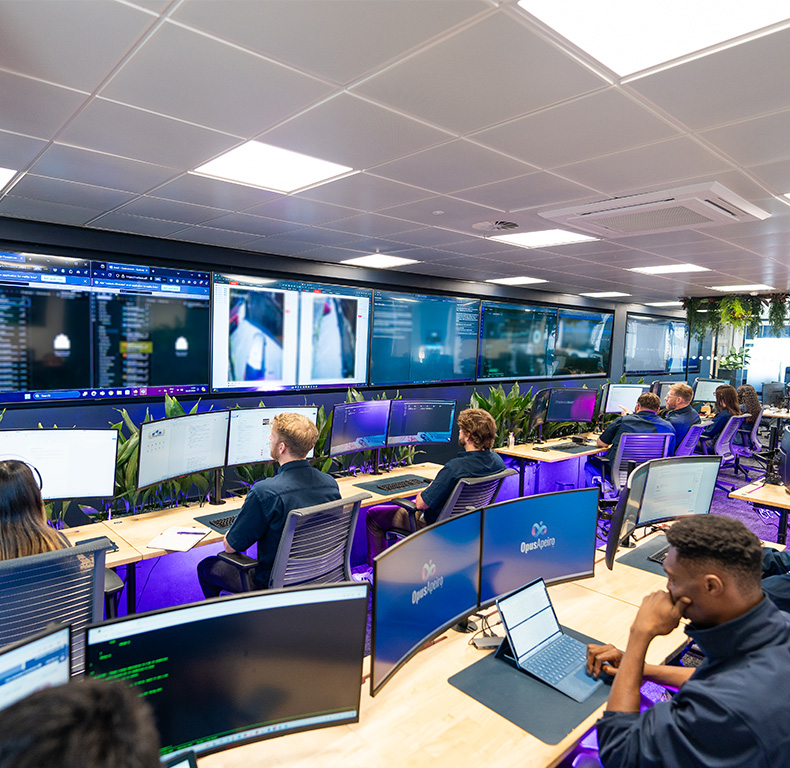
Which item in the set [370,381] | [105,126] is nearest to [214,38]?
[105,126]

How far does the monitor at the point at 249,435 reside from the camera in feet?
10.6

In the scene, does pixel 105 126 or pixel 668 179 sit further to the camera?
pixel 668 179

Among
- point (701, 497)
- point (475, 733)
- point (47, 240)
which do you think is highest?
point (47, 240)

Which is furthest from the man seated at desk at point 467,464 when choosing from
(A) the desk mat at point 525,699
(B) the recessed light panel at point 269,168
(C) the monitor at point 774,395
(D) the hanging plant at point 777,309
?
(C) the monitor at point 774,395

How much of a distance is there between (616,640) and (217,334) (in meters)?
4.28

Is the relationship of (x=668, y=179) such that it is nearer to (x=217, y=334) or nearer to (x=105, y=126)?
(x=105, y=126)

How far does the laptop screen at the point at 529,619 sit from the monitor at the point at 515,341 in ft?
19.2

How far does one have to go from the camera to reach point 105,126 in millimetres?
2160

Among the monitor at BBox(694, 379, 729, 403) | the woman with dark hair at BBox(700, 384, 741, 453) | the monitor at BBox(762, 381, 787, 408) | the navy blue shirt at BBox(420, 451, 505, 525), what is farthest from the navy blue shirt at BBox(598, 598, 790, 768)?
the monitor at BBox(762, 381, 787, 408)

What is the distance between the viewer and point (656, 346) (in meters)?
10.6

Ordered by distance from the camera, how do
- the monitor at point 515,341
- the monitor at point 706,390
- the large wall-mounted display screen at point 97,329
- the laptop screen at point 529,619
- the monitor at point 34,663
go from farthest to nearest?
the monitor at point 706,390 < the monitor at point 515,341 < the large wall-mounted display screen at point 97,329 < the laptop screen at point 529,619 < the monitor at point 34,663

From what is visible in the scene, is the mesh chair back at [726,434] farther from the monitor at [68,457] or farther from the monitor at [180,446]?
the monitor at [68,457]

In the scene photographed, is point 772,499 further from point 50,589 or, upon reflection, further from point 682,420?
point 50,589

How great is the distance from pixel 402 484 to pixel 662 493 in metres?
1.77
